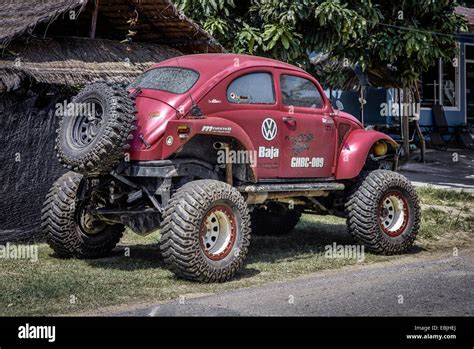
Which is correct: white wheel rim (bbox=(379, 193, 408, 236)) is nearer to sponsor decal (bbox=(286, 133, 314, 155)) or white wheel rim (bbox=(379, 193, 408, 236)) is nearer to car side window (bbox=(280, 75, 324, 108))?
sponsor decal (bbox=(286, 133, 314, 155))

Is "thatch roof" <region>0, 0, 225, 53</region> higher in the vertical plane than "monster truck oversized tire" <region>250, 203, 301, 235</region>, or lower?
higher

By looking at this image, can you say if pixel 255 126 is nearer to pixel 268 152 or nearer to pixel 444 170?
pixel 268 152

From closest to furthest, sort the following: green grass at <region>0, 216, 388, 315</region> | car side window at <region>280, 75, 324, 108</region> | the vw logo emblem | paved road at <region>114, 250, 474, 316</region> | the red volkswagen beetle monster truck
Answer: paved road at <region>114, 250, 474, 316</region>
green grass at <region>0, 216, 388, 315</region>
the red volkswagen beetle monster truck
the vw logo emblem
car side window at <region>280, 75, 324, 108</region>

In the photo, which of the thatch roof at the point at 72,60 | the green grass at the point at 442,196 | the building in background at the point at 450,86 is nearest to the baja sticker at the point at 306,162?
the thatch roof at the point at 72,60

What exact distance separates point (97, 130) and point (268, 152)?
2104 mm

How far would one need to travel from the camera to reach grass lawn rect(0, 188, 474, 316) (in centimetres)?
745

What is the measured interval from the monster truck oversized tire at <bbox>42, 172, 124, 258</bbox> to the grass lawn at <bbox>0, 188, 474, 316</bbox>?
0.56ft

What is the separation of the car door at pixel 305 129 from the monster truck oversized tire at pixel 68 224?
241cm

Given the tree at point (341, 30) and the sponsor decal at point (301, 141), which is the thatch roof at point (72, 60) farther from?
the sponsor decal at point (301, 141)

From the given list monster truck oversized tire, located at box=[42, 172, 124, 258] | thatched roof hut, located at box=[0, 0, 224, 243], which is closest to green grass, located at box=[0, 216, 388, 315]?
monster truck oversized tire, located at box=[42, 172, 124, 258]

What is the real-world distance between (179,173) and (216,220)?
0.65 m

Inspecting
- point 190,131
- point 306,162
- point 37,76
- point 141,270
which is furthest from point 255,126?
point 37,76

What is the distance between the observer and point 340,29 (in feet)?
48.3

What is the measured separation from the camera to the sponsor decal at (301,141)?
9.70 metres
